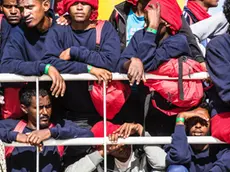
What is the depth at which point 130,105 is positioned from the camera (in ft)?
31.4

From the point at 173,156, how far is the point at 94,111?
0.92m

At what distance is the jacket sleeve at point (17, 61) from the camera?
905cm

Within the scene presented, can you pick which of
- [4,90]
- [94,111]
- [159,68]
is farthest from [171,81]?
[4,90]

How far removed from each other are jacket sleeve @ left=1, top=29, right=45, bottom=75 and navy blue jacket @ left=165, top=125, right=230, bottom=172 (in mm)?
1276

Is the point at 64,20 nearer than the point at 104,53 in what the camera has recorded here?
No

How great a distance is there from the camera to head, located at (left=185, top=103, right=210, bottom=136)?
30.0 feet

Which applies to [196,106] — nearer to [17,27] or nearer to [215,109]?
[215,109]

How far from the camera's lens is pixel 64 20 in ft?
31.7

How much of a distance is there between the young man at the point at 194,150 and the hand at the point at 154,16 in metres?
0.80

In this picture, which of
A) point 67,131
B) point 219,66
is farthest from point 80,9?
point 219,66

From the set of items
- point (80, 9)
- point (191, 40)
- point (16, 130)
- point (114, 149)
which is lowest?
point (114, 149)

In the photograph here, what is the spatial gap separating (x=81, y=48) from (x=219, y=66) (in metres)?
1.22

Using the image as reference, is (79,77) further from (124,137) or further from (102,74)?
(124,137)

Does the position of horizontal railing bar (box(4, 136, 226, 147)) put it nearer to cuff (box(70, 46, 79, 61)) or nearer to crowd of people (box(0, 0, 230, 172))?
crowd of people (box(0, 0, 230, 172))
